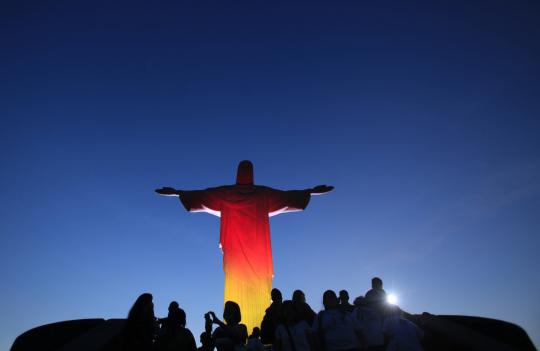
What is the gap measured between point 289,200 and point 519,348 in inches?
292

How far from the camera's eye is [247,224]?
Answer: 11.9 metres

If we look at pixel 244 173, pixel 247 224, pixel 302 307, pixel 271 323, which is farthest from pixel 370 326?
pixel 244 173

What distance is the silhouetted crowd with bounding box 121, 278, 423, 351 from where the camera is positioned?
17.7ft

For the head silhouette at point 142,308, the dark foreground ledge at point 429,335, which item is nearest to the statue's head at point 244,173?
the dark foreground ledge at point 429,335

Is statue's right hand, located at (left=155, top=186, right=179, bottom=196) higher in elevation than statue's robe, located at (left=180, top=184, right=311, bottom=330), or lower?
higher

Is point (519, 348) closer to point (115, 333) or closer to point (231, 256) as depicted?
point (115, 333)

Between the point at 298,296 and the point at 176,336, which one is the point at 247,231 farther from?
the point at 176,336

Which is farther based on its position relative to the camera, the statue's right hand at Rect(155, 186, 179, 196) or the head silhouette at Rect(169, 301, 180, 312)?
the statue's right hand at Rect(155, 186, 179, 196)

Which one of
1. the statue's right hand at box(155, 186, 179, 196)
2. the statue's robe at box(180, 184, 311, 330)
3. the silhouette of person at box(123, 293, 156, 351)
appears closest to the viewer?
the silhouette of person at box(123, 293, 156, 351)

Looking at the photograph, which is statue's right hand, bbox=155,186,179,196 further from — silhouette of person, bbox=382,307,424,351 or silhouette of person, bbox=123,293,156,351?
silhouette of person, bbox=382,307,424,351

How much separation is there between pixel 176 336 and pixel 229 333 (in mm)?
759

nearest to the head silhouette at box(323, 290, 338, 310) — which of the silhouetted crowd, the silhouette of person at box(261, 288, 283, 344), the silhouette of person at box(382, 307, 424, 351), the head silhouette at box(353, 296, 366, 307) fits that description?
the silhouetted crowd

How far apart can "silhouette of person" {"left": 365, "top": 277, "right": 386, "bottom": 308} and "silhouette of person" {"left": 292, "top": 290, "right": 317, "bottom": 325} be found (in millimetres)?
964

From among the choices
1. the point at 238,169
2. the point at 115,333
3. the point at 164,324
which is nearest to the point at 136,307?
the point at 164,324
